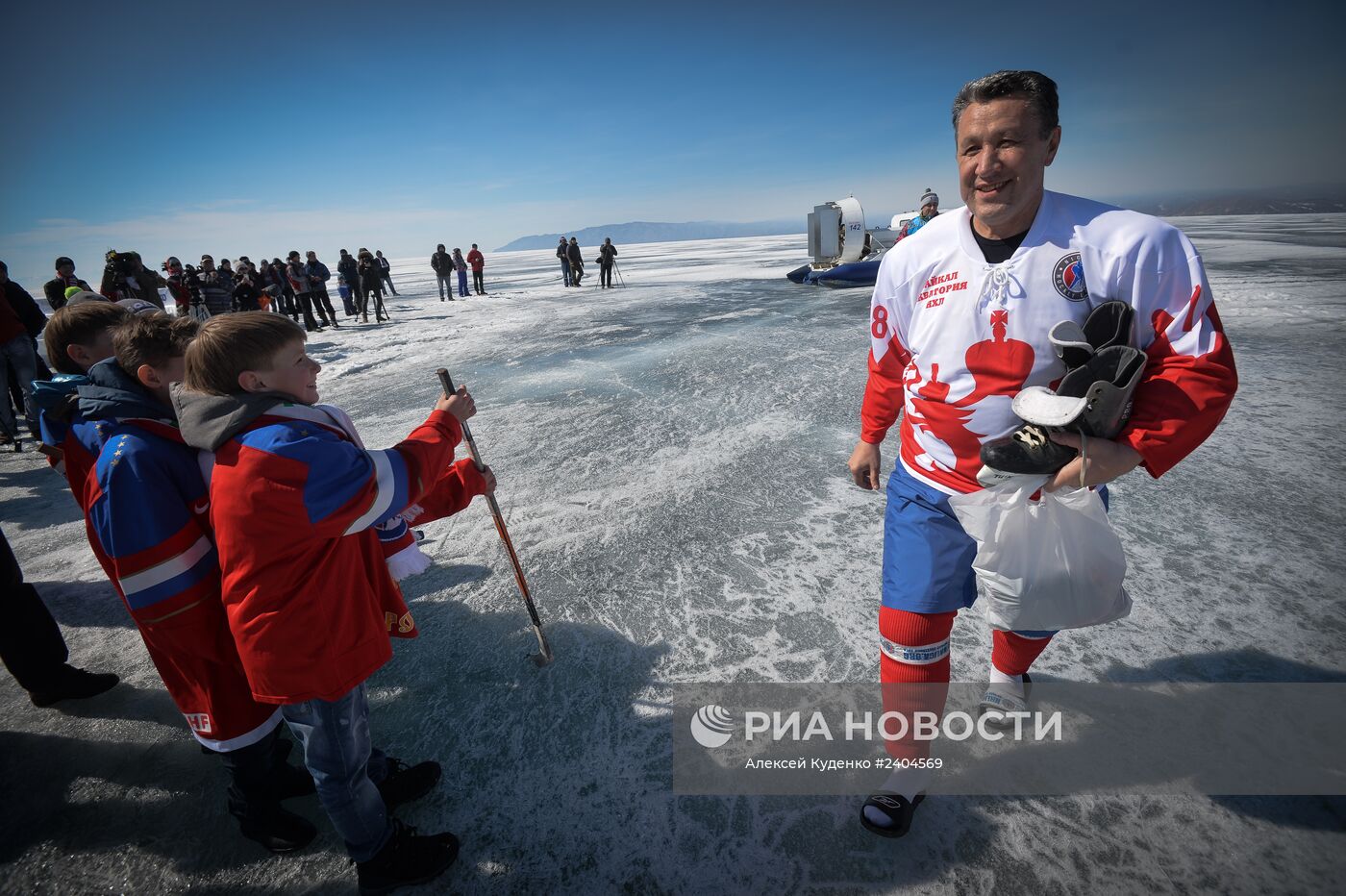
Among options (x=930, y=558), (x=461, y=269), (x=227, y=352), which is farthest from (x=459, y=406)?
(x=461, y=269)

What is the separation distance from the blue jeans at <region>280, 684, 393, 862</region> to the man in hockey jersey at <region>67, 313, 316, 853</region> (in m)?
0.38

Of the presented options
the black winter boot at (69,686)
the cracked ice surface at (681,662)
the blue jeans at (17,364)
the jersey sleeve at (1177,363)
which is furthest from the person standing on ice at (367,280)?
the jersey sleeve at (1177,363)

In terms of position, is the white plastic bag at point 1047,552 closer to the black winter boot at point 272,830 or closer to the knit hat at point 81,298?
the black winter boot at point 272,830

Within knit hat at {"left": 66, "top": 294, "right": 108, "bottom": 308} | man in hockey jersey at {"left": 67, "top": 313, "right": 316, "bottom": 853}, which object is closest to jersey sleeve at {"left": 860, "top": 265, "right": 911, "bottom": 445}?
man in hockey jersey at {"left": 67, "top": 313, "right": 316, "bottom": 853}

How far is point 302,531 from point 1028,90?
221cm

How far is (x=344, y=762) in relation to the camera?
144 cm

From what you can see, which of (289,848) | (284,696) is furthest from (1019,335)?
(289,848)

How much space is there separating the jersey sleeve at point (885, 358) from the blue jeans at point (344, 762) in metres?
1.84

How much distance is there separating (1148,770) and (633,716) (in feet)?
5.97

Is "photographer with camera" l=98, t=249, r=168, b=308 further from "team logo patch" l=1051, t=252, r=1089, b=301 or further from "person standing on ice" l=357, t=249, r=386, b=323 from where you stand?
"team logo patch" l=1051, t=252, r=1089, b=301

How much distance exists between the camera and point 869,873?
1557mm

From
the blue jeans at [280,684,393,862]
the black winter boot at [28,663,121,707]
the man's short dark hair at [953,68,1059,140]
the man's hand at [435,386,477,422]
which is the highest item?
the man's short dark hair at [953,68,1059,140]

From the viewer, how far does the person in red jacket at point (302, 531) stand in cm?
123

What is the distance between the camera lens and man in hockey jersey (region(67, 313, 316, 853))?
1436 millimetres
